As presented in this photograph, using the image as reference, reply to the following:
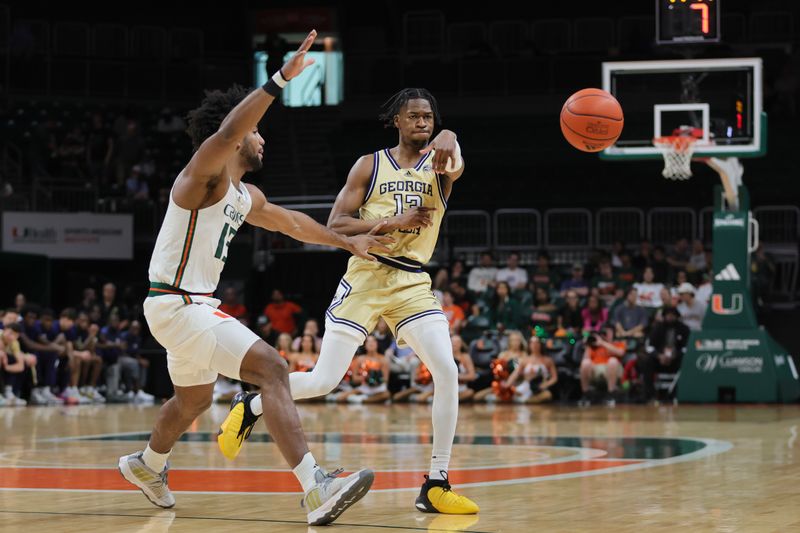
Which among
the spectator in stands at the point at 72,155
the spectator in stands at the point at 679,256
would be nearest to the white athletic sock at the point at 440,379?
the spectator in stands at the point at 679,256

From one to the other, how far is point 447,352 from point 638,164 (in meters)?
20.2

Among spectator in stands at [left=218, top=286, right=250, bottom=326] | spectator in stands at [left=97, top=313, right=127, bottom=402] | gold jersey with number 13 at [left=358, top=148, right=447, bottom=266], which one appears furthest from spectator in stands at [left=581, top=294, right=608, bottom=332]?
gold jersey with number 13 at [left=358, top=148, right=447, bottom=266]

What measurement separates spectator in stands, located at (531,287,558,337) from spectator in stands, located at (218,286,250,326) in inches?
195

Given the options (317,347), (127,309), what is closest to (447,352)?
(317,347)

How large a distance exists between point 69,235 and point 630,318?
11188mm

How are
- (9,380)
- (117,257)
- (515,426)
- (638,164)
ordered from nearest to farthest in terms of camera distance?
(515,426) → (9,380) → (117,257) → (638,164)

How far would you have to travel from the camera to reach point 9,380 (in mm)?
17938

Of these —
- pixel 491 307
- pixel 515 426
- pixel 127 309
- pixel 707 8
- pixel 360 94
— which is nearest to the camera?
pixel 515 426

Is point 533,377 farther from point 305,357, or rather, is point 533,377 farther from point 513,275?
point 305,357

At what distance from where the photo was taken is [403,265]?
6.59m

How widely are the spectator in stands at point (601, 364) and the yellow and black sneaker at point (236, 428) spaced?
12150 mm

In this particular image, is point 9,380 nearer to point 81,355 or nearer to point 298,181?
point 81,355

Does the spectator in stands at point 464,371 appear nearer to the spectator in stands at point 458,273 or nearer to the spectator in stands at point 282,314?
the spectator in stands at point 458,273

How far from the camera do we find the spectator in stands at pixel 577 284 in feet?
63.5
